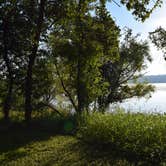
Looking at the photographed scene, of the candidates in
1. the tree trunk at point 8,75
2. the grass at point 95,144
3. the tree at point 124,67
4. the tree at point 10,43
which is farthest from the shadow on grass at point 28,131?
the tree at point 124,67

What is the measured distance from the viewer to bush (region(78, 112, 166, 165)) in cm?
1184

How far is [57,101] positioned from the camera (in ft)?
130

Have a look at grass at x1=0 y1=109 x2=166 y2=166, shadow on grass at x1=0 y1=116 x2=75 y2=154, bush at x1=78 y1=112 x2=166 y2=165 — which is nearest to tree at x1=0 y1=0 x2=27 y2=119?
shadow on grass at x1=0 y1=116 x2=75 y2=154

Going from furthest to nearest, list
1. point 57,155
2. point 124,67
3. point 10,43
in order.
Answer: point 124,67 < point 10,43 < point 57,155

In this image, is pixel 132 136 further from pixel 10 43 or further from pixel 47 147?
pixel 10 43

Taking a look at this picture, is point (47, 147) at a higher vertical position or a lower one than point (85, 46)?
lower

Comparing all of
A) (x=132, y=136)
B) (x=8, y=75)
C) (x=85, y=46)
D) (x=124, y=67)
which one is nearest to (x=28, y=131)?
(x=8, y=75)

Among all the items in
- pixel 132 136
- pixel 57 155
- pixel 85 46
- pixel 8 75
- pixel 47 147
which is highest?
pixel 85 46

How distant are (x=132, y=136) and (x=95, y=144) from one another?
6.99 feet

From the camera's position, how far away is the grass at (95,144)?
12047mm

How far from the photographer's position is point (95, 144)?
14883 mm

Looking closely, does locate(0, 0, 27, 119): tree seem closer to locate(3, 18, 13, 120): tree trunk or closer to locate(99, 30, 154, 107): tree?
locate(3, 18, 13, 120): tree trunk

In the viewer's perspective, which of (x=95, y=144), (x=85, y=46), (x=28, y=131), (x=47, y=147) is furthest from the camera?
(x=85, y=46)

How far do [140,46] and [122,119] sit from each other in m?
34.8
